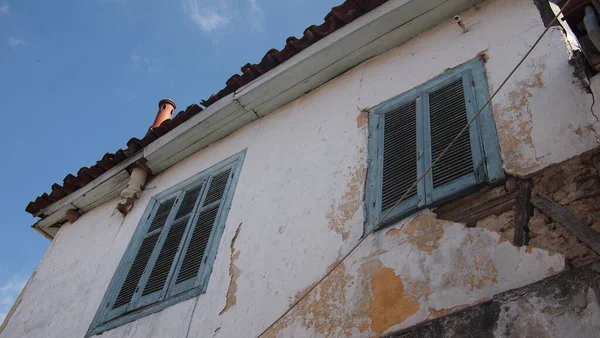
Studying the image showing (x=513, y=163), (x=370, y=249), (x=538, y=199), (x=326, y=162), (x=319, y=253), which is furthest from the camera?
(x=326, y=162)

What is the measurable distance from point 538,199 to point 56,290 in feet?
16.9

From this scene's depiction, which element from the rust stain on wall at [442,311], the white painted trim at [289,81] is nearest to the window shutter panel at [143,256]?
the white painted trim at [289,81]

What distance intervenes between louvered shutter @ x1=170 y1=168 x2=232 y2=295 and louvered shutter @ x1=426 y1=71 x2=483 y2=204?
2.15 metres

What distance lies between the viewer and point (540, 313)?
9.95 feet

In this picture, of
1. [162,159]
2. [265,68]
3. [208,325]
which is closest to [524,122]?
[208,325]

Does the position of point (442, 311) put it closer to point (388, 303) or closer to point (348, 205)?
point (388, 303)

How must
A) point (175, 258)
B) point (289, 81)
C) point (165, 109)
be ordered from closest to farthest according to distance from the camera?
point (175, 258) → point (289, 81) → point (165, 109)

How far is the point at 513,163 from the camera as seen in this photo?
3857mm

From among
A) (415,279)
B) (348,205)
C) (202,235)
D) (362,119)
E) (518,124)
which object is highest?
(362,119)

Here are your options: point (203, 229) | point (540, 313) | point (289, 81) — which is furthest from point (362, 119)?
point (540, 313)

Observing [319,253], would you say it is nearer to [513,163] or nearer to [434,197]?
[434,197]

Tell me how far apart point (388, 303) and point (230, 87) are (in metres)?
3.61

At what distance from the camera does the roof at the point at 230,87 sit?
19.5 feet

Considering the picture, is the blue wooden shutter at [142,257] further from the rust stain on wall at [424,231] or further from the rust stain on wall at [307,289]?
the rust stain on wall at [424,231]
